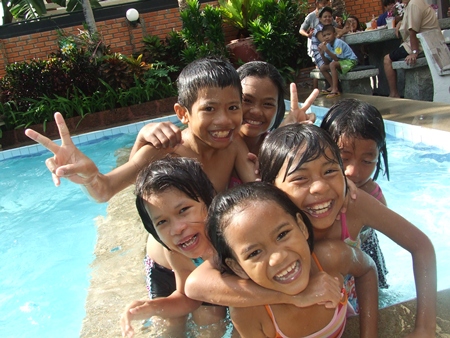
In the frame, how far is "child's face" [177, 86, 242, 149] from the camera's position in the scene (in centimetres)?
266

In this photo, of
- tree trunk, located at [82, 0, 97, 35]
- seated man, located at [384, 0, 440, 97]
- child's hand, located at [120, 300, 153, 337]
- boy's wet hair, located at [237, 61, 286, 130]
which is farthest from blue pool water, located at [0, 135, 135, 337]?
seated man, located at [384, 0, 440, 97]

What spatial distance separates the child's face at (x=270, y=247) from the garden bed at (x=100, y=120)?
9563 millimetres

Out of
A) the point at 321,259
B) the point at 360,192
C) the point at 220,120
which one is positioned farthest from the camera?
the point at 220,120

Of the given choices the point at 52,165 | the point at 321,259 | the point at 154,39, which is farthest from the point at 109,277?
the point at 154,39

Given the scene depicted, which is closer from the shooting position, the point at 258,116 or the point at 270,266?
the point at 270,266

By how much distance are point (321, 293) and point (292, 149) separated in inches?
23.7

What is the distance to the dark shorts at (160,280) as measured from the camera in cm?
284

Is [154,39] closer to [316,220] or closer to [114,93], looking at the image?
[114,93]

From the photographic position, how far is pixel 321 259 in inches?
79.4

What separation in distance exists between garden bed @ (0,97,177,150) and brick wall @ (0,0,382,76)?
3167 millimetres

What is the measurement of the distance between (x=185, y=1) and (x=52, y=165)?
11797mm

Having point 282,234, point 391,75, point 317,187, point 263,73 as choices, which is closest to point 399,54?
point 391,75

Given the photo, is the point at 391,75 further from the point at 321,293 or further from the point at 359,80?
the point at 321,293

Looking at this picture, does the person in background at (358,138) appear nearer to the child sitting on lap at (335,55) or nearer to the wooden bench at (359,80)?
the wooden bench at (359,80)
